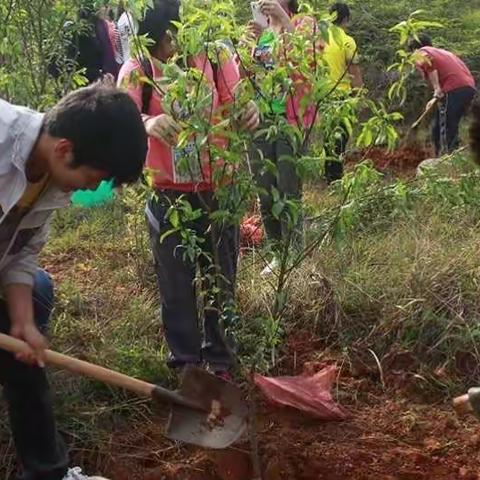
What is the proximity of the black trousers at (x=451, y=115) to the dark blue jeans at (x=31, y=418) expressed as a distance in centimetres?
568

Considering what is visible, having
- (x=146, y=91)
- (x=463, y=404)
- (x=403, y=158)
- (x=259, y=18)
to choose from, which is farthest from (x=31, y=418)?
(x=403, y=158)

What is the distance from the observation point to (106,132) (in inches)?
83.5

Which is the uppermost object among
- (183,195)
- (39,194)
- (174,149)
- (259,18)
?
(39,194)

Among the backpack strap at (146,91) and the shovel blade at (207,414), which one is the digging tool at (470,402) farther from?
the backpack strap at (146,91)

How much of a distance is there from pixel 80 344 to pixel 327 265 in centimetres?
120

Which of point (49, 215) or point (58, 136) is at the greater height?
point (58, 136)

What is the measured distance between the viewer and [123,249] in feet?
15.7

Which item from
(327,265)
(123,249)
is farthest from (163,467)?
(123,249)

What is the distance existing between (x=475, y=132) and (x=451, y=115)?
583 centimetres

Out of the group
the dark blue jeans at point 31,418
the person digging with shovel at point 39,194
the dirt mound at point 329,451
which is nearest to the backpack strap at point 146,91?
the person digging with shovel at point 39,194

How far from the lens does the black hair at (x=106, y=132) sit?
2123 millimetres

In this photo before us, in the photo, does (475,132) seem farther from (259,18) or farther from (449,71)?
(449,71)

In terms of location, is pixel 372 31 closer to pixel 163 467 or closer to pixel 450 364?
pixel 450 364

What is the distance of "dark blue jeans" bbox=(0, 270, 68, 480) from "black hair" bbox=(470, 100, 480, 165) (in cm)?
139
